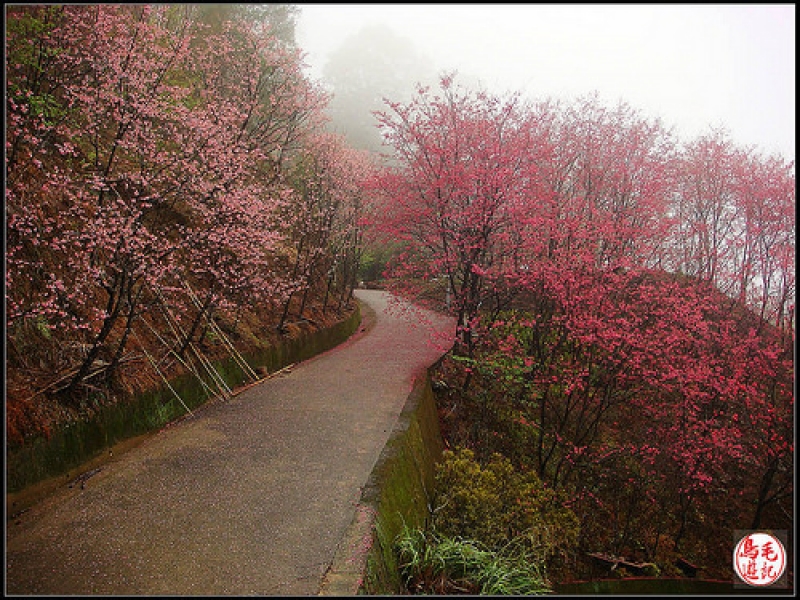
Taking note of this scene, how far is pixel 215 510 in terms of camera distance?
159 inches

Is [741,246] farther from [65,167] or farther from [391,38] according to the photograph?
[391,38]

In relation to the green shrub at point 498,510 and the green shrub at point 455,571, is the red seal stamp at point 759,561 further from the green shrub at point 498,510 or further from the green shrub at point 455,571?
the green shrub at point 455,571

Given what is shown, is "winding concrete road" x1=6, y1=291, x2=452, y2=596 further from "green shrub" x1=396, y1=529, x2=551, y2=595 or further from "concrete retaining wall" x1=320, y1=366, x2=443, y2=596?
"green shrub" x1=396, y1=529, x2=551, y2=595

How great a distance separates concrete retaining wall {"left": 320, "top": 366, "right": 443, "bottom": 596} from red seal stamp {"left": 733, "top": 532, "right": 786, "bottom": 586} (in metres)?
4.77

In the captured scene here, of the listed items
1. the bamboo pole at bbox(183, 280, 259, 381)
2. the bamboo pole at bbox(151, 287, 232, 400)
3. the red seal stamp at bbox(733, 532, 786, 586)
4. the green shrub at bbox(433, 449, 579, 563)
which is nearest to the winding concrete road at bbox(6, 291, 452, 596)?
the bamboo pole at bbox(151, 287, 232, 400)

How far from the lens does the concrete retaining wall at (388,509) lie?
11.0 ft

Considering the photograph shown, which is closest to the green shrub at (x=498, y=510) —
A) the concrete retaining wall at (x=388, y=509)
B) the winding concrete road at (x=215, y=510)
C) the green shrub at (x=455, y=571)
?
the concrete retaining wall at (x=388, y=509)

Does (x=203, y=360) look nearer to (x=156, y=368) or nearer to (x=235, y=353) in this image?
(x=235, y=353)

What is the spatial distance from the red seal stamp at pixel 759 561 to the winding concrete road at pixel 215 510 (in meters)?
5.66

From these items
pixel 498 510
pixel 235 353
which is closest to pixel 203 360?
pixel 235 353

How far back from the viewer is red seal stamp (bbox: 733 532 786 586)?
6230 mm

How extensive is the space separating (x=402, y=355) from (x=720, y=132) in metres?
12.8

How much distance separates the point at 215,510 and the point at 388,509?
1.67 meters

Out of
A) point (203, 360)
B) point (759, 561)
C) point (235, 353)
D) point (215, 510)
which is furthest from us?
point (235, 353)
